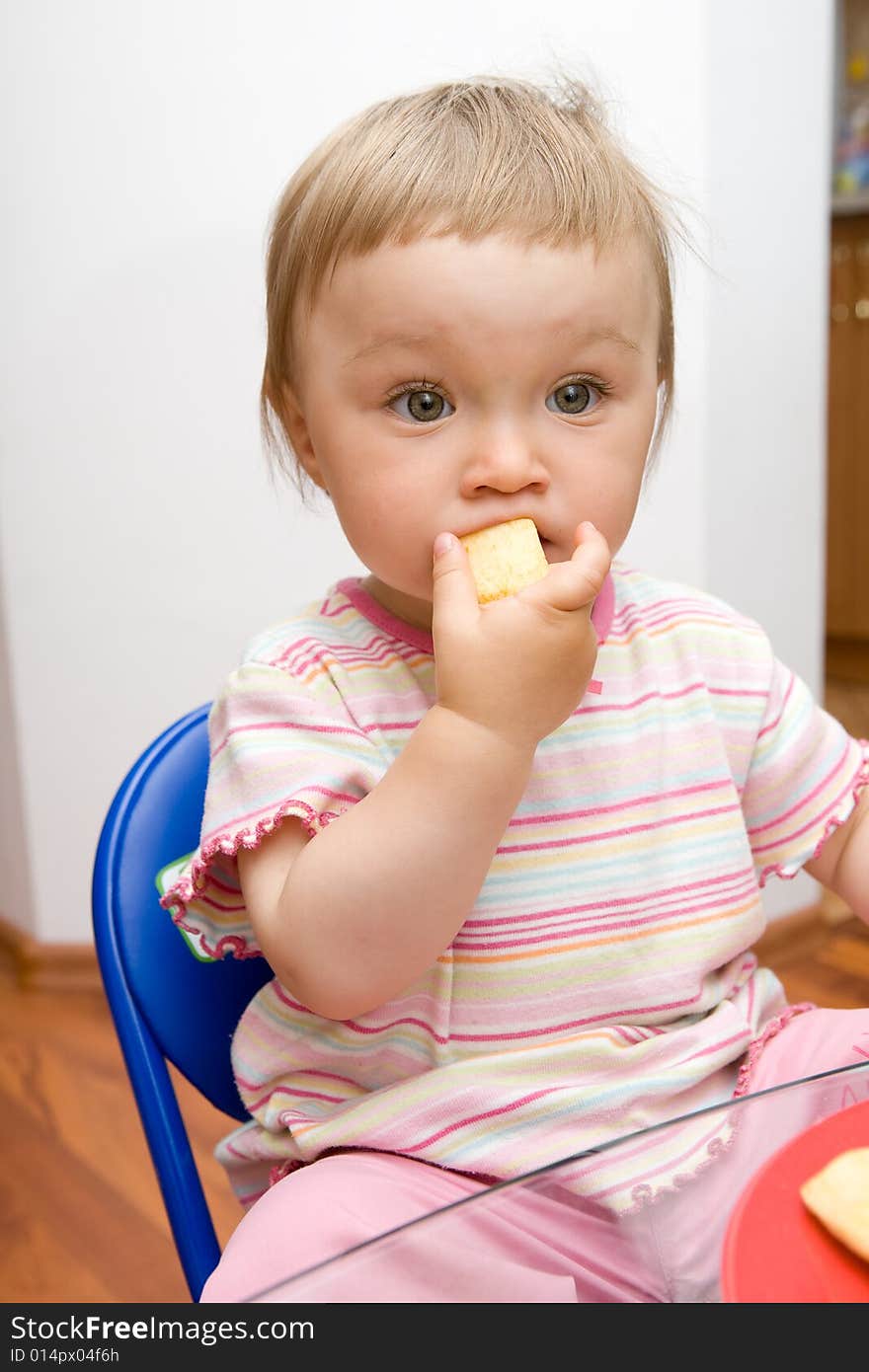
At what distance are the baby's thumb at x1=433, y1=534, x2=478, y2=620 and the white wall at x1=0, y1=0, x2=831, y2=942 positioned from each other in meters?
1.14

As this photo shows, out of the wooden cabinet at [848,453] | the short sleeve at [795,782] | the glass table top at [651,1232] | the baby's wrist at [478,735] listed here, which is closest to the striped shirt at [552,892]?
the short sleeve at [795,782]

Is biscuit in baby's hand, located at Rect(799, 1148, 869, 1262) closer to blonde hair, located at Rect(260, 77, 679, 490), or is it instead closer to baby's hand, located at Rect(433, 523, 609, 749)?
baby's hand, located at Rect(433, 523, 609, 749)

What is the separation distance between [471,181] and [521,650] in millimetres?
238

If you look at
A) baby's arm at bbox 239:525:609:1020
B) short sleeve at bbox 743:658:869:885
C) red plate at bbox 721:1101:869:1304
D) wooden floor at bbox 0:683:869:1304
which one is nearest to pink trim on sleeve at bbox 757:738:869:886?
short sleeve at bbox 743:658:869:885

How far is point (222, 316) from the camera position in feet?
5.73

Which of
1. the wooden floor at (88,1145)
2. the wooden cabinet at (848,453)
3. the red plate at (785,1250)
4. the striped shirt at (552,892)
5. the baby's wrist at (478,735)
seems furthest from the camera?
the wooden cabinet at (848,453)

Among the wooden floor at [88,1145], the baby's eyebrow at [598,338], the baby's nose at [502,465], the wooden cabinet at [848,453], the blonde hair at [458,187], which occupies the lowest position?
the wooden floor at [88,1145]

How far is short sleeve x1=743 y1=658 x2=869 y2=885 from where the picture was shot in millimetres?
744

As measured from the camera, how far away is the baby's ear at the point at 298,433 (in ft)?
2.41

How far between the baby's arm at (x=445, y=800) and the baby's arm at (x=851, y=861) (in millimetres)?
248

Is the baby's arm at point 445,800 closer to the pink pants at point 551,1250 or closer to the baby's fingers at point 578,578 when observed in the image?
the baby's fingers at point 578,578

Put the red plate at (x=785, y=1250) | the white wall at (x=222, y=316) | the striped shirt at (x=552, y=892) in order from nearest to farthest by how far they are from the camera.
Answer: the red plate at (x=785, y=1250)
the striped shirt at (x=552, y=892)
the white wall at (x=222, y=316)
